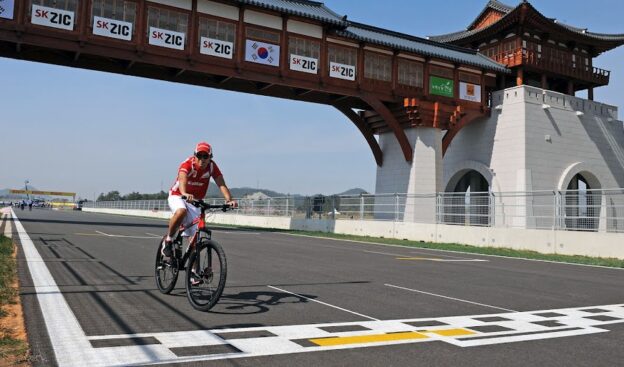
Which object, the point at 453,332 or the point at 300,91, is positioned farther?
the point at 300,91

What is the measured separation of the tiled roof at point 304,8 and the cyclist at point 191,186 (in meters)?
20.2

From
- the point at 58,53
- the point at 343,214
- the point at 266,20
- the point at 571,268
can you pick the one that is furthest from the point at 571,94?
the point at 58,53

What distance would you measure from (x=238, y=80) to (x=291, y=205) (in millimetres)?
9122

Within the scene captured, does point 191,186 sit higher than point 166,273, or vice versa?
point 191,186

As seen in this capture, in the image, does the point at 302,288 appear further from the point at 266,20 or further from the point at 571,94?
the point at 571,94

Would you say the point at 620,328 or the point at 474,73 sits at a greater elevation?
the point at 474,73

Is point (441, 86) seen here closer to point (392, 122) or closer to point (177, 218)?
point (392, 122)

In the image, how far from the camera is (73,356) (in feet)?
12.3

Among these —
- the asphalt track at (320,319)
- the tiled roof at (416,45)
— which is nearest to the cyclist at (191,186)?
the asphalt track at (320,319)

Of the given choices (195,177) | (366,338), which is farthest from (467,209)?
(366,338)

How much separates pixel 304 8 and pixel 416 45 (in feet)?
25.5

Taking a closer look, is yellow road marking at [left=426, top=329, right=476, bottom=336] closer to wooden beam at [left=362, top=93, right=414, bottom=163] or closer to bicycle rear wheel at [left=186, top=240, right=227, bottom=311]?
bicycle rear wheel at [left=186, top=240, right=227, bottom=311]

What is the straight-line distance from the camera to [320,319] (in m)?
5.41

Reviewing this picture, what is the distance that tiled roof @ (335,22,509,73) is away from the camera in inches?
1111
